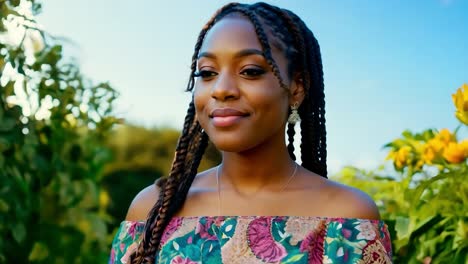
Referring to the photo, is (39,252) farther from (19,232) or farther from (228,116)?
(228,116)

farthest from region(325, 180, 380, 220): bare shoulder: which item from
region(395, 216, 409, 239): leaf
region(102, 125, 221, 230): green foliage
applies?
region(102, 125, 221, 230): green foliage

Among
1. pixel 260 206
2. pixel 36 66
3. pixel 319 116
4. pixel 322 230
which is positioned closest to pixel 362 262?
pixel 322 230

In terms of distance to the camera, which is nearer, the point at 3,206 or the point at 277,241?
the point at 277,241

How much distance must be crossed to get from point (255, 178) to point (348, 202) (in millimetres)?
249

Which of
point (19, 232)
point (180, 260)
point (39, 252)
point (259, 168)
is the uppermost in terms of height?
point (259, 168)

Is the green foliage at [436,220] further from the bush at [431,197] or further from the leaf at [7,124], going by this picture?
the leaf at [7,124]

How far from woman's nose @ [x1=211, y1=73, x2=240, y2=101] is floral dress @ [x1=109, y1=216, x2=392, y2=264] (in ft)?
1.05

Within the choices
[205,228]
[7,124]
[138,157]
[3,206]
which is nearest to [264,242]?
[205,228]

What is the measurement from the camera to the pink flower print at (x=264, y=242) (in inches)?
76.7

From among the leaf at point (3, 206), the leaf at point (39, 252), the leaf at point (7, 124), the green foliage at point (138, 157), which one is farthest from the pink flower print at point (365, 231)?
the green foliage at point (138, 157)

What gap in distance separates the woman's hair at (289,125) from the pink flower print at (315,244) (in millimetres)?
295

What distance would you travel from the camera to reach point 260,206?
2.04 meters

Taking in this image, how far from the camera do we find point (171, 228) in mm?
2098

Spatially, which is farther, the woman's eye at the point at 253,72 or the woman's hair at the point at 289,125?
the woman's hair at the point at 289,125
